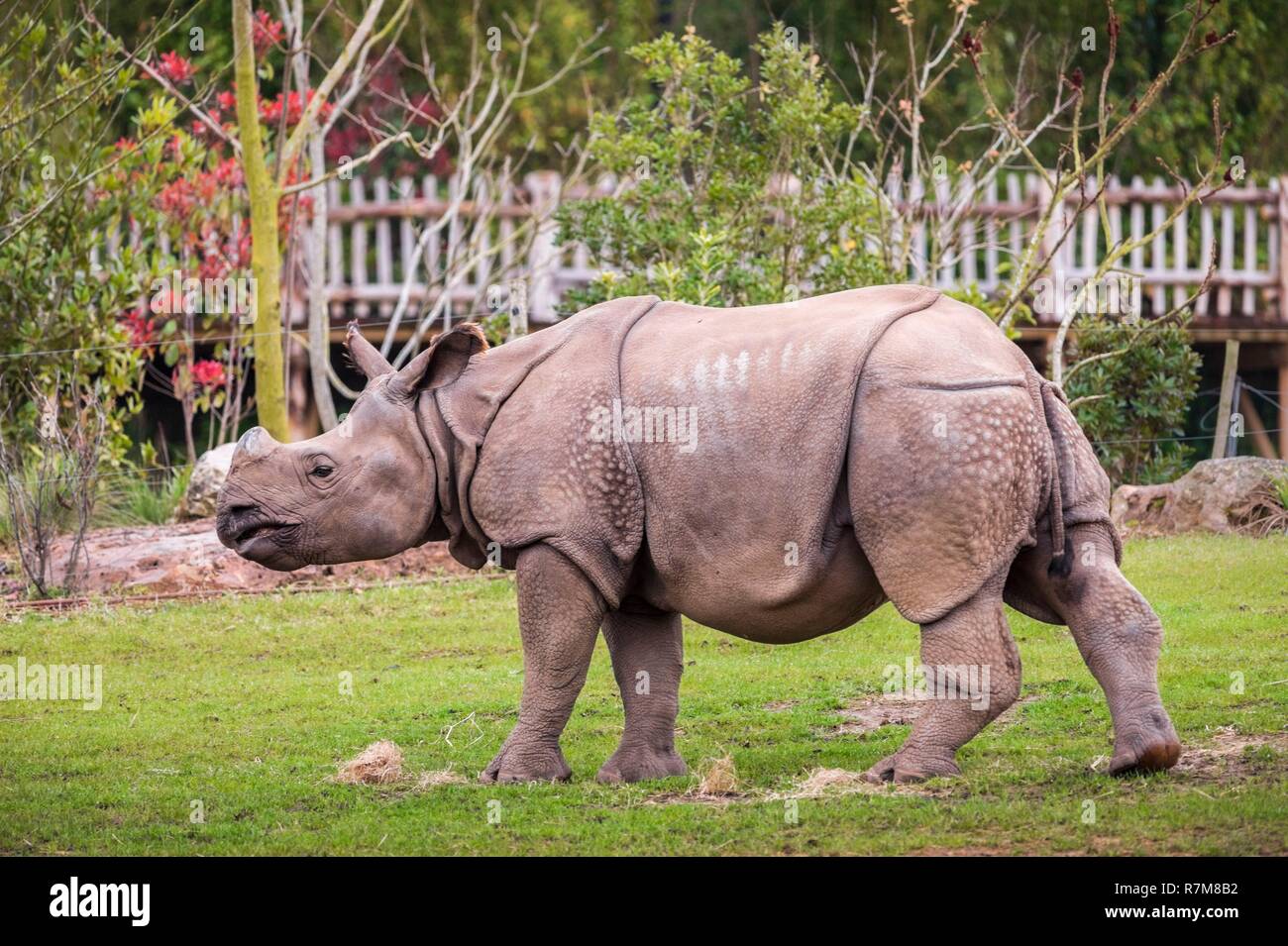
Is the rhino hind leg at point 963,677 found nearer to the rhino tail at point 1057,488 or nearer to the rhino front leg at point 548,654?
the rhino tail at point 1057,488

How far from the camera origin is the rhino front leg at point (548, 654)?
8648 millimetres

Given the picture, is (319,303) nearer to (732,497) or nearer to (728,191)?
(728,191)

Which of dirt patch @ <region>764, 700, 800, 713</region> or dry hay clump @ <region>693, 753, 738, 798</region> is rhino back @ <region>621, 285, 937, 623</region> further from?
dirt patch @ <region>764, 700, 800, 713</region>

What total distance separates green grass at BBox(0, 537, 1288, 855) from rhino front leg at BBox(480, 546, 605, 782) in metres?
0.18

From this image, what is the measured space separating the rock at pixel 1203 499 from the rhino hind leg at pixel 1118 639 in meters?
6.63

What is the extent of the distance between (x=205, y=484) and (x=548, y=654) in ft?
24.6

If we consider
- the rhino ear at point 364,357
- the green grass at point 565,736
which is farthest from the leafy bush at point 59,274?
the rhino ear at point 364,357

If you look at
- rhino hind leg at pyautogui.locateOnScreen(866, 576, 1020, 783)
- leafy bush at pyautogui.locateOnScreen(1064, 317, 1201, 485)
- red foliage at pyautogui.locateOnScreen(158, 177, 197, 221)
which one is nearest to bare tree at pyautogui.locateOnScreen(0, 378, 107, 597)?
red foliage at pyautogui.locateOnScreen(158, 177, 197, 221)

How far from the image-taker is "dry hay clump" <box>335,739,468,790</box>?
30.0 ft

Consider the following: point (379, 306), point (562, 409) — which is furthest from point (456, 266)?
point (562, 409)

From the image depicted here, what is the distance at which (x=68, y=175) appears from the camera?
52.2ft

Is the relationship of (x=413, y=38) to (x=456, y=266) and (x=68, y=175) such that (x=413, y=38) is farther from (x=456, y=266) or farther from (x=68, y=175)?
(x=68, y=175)

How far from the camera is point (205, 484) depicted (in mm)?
15523

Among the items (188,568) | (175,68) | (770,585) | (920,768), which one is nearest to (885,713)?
(920,768)
